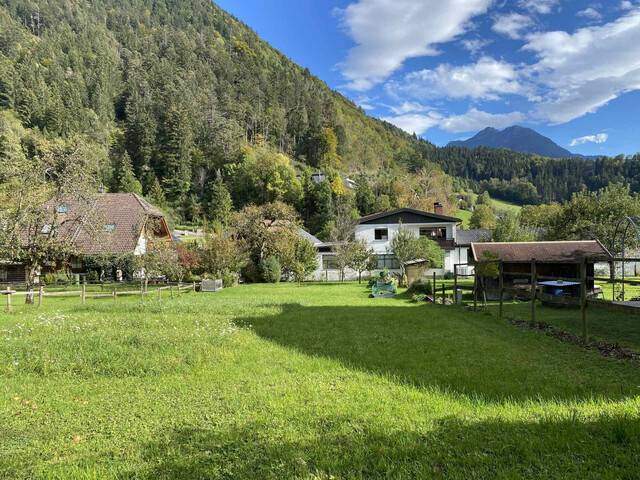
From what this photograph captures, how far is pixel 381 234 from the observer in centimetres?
3856

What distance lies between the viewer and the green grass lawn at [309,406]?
279cm

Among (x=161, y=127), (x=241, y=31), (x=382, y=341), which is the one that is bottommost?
(x=382, y=341)

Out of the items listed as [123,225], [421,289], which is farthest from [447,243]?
[123,225]

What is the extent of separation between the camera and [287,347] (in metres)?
7.00

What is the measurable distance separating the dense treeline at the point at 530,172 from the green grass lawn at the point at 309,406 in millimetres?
107160

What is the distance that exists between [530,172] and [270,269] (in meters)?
129

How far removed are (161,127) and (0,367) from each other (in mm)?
87735

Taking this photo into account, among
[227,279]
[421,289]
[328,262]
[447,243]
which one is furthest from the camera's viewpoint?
[447,243]

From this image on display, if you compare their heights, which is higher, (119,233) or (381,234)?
(119,233)

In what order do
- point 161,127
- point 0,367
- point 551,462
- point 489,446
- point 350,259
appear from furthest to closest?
point 161,127 < point 350,259 < point 0,367 < point 489,446 < point 551,462

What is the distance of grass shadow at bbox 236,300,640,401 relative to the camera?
14.7 feet

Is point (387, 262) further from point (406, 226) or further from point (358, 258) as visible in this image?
point (358, 258)

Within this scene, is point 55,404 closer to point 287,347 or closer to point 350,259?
point 287,347

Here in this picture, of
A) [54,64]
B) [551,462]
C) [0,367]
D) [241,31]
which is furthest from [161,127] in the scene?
[241,31]
